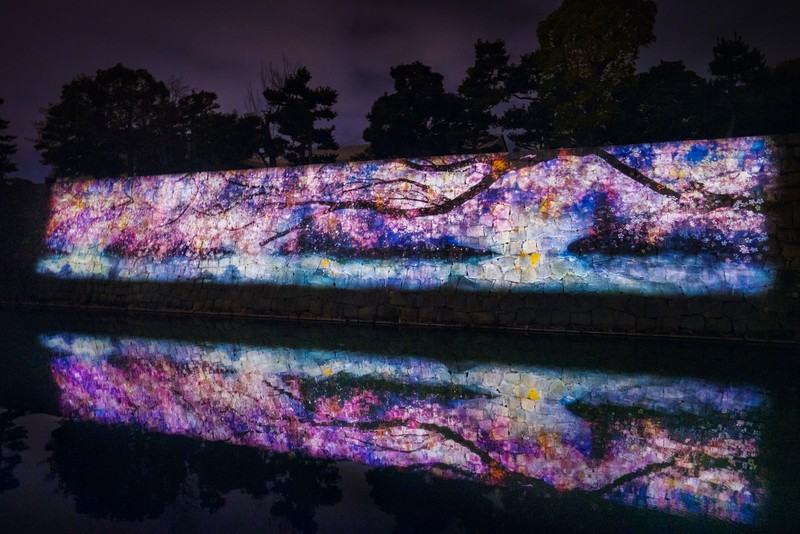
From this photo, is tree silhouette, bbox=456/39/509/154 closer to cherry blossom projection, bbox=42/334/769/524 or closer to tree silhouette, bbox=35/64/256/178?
tree silhouette, bbox=35/64/256/178

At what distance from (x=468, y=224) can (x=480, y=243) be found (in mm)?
417

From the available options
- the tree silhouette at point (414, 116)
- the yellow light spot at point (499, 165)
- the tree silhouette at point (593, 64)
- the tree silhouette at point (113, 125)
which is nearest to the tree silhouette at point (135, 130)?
the tree silhouette at point (113, 125)

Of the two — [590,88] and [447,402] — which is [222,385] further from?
[590,88]

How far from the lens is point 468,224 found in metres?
9.92

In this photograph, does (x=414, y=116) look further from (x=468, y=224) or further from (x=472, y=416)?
(x=472, y=416)

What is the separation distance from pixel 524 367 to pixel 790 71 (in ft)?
71.8

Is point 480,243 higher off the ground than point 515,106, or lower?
lower

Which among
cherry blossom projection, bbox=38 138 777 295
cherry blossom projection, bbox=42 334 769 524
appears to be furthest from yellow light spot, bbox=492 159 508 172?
cherry blossom projection, bbox=42 334 769 524

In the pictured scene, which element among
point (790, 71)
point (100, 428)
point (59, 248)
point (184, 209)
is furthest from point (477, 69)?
point (100, 428)

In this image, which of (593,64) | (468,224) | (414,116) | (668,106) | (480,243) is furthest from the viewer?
(414,116)

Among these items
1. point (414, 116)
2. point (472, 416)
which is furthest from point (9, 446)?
point (414, 116)

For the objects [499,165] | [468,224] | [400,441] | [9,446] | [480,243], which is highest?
[499,165]

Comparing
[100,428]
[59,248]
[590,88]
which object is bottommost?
[100,428]

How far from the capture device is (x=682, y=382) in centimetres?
556
